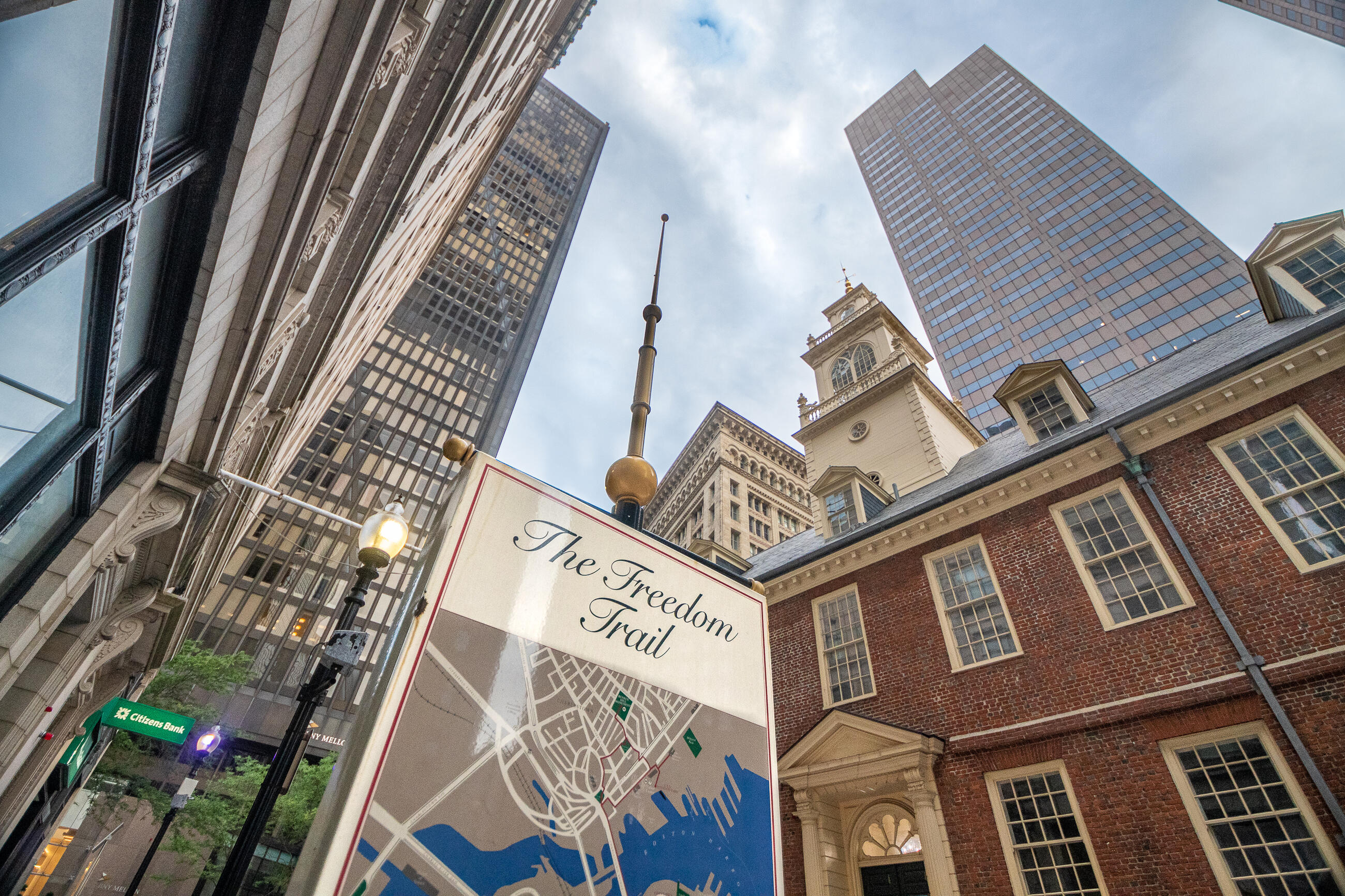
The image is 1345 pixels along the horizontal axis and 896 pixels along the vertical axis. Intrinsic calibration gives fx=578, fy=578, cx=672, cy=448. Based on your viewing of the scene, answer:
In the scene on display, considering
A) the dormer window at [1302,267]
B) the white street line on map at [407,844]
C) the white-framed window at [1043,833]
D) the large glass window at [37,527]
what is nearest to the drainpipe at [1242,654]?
the white-framed window at [1043,833]

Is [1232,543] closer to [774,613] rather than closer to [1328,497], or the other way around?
[1328,497]

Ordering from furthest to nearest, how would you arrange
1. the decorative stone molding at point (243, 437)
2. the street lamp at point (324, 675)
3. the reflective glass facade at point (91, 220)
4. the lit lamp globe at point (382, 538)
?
the decorative stone molding at point (243, 437) → the lit lamp globe at point (382, 538) → the street lamp at point (324, 675) → the reflective glass facade at point (91, 220)

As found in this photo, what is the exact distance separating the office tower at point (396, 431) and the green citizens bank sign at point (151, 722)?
9.79 m

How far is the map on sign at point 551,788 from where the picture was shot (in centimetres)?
142

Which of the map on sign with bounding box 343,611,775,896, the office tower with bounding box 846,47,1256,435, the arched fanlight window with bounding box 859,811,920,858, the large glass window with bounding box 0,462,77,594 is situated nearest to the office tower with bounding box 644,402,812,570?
the office tower with bounding box 846,47,1256,435

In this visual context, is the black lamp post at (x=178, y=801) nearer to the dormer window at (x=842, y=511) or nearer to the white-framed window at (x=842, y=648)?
the white-framed window at (x=842, y=648)

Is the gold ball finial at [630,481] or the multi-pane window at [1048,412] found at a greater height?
the multi-pane window at [1048,412]

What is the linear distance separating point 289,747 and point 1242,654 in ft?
42.0

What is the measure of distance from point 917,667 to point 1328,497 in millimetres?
7336

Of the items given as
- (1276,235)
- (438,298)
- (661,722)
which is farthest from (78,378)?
(438,298)

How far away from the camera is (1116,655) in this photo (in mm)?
10164

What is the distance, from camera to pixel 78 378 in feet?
13.6

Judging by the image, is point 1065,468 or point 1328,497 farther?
point 1065,468

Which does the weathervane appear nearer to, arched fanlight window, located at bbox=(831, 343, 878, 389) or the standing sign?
the standing sign
